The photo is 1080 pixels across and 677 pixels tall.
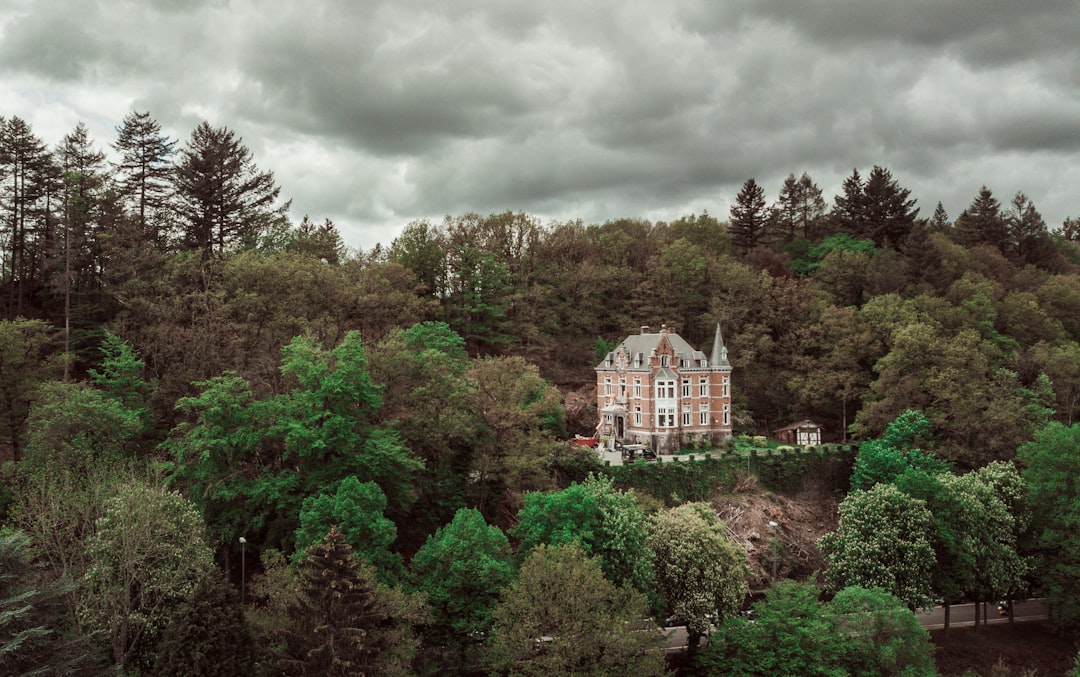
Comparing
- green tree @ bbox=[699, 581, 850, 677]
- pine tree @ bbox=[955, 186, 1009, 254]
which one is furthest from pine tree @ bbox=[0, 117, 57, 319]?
pine tree @ bbox=[955, 186, 1009, 254]

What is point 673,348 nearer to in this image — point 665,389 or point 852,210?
point 665,389

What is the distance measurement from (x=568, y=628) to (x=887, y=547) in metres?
17.5

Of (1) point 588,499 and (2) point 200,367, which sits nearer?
(1) point 588,499

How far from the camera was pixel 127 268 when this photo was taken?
40.2 m

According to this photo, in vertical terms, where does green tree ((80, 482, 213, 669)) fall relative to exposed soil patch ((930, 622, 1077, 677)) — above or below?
above

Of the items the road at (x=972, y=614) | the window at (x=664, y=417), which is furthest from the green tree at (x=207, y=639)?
the window at (x=664, y=417)

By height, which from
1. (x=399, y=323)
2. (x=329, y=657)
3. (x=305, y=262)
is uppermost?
(x=305, y=262)

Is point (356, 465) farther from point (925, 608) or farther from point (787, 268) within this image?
point (787, 268)

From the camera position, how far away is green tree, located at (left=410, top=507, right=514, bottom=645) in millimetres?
26203

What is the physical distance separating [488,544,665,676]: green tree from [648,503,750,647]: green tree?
14.1 ft

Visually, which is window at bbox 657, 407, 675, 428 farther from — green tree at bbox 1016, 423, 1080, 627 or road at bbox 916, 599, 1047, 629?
green tree at bbox 1016, 423, 1080, 627

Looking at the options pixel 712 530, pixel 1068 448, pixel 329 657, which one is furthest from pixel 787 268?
pixel 329 657

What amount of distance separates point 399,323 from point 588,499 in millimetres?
23011

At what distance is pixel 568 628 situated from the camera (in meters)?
24.2
